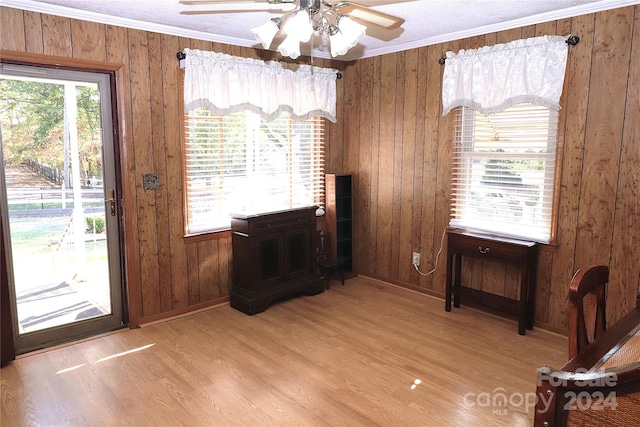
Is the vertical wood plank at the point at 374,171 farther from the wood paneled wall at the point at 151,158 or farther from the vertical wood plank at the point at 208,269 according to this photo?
the vertical wood plank at the point at 208,269

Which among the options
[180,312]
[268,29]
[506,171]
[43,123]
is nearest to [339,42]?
[268,29]

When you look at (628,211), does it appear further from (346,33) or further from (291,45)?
(291,45)

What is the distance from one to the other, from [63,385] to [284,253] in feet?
6.56

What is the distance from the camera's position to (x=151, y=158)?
359 centimetres

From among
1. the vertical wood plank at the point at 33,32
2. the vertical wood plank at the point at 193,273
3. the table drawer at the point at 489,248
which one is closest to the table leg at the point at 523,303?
the table drawer at the point at 489,248

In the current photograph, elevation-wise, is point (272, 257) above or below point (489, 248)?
below

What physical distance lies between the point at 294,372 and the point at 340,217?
2.19 m

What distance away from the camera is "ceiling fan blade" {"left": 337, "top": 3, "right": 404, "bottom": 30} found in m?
2.21

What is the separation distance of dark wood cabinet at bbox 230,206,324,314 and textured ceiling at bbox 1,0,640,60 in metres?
1.57

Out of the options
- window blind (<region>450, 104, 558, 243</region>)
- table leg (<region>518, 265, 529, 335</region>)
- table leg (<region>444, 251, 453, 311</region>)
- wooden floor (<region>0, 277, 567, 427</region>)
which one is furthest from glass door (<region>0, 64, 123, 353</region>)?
table leg (<region>518, 265, 529, 335</region>)

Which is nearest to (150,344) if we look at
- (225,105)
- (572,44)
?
(225,105)

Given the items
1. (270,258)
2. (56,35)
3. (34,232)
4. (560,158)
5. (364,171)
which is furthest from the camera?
(364,171)

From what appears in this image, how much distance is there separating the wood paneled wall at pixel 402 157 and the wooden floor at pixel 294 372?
1.47 feet

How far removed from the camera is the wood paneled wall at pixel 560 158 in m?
3.12
